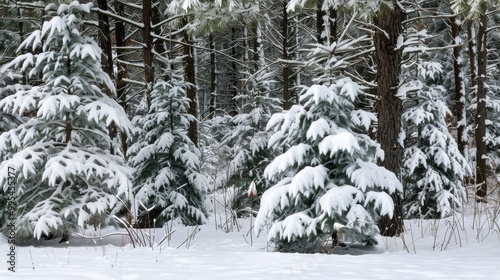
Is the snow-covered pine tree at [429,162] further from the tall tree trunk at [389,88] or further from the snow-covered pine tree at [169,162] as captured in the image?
the snow-covered pine tree at [169,162]

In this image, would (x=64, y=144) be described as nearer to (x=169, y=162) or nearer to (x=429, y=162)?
(x=169, y=162)

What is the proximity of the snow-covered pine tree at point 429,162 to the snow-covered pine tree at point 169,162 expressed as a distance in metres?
4.81

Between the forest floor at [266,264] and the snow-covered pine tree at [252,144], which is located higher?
the snow-covered pine tree at [252,144]

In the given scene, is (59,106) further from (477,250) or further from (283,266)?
(477,250)

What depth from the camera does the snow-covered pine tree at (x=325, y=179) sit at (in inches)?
229

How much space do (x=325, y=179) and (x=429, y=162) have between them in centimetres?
650

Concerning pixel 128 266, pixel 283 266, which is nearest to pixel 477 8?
pixel 283 266

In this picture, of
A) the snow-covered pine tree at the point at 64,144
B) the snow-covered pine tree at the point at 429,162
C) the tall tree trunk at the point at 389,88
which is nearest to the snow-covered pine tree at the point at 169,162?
the snow-covered pine tree at the point at 64,144

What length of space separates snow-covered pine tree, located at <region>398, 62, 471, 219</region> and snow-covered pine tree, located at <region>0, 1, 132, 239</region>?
680 centimetres

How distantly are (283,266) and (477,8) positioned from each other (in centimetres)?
433

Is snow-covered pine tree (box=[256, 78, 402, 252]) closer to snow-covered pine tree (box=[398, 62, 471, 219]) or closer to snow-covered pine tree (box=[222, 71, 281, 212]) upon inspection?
snow-covered pine tree (box=[398, 62, 471, 219])

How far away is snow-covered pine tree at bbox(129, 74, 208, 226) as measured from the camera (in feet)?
35.1

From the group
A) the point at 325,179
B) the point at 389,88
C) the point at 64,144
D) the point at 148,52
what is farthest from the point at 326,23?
the point at 64,144

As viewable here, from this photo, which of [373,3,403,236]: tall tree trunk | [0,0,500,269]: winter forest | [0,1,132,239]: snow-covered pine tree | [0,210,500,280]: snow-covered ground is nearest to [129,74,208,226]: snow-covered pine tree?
[0,0,500,269]: winter forest
